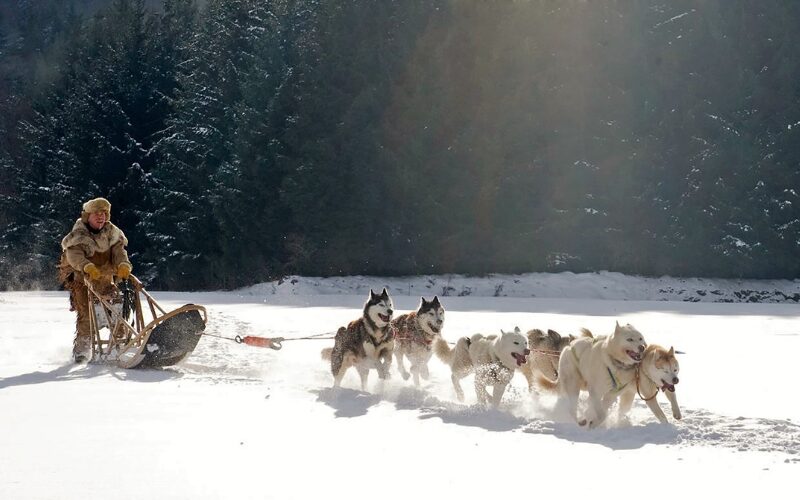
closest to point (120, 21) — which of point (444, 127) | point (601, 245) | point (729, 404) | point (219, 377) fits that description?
point (444, 127)

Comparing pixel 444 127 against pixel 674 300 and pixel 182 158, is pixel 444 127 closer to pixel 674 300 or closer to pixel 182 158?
pixel 674 300

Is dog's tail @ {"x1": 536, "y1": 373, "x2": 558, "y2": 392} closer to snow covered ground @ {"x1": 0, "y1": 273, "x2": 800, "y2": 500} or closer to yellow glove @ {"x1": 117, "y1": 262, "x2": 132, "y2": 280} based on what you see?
snow covered ground @ {"x1": 0, "y1": 273, "x2": 800, "y2": 500}

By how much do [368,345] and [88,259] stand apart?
3.75 m

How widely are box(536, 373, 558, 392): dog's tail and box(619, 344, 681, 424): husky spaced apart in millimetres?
1020

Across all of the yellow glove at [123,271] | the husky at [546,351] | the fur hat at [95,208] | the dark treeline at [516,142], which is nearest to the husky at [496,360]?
the husky at [546,351]

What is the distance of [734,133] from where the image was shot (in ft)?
86.7

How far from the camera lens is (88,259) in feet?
35.9

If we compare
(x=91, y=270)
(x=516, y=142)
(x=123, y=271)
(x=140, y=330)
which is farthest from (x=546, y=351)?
(x=516, y=142)

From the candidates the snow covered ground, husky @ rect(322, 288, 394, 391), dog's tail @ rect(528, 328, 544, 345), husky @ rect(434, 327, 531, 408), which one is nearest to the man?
the snow covered ground

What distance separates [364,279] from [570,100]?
8070 mm

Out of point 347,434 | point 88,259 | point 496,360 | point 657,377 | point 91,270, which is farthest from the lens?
point 88,259

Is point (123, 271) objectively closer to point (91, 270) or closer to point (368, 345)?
point (91, 270)

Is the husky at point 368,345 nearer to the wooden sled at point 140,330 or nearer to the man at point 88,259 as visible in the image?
the wooden sled at point 140,330

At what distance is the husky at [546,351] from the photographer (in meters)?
9.05
